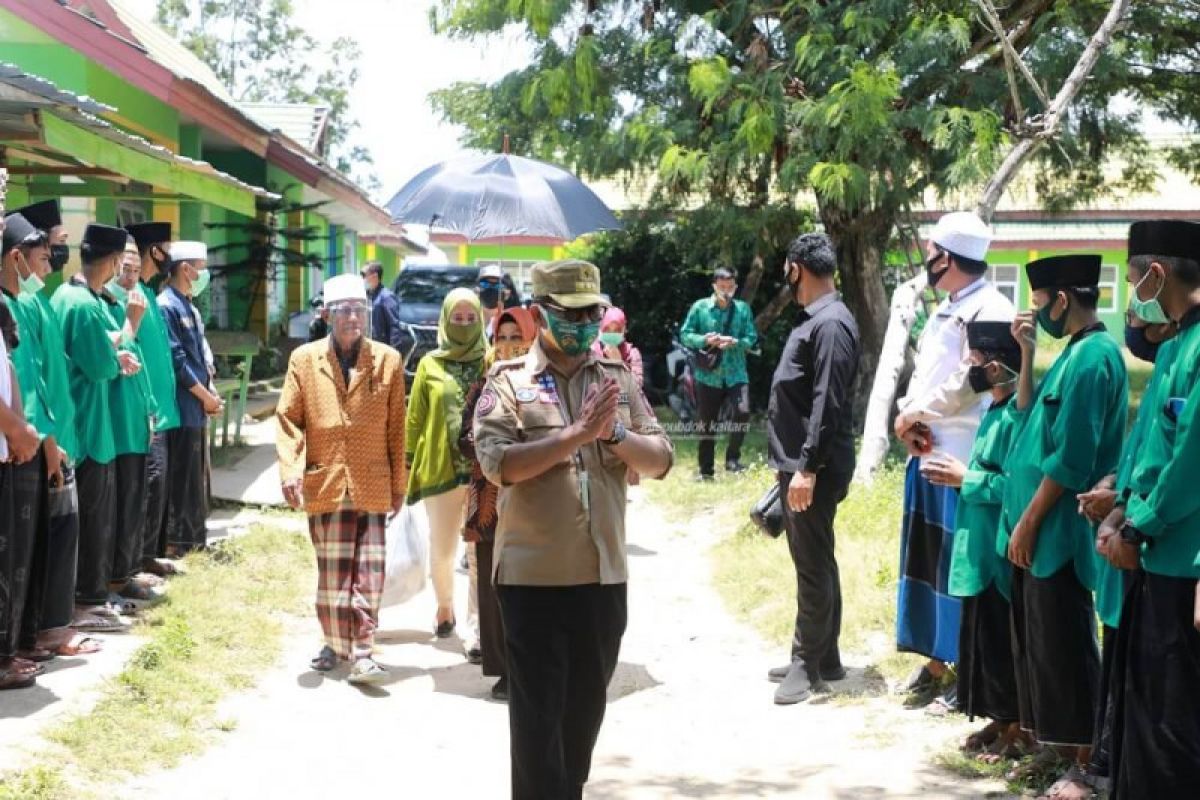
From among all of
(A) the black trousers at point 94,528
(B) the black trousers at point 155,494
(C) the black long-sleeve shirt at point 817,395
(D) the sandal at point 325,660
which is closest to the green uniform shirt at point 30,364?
(A) the black trousers at point 94,528

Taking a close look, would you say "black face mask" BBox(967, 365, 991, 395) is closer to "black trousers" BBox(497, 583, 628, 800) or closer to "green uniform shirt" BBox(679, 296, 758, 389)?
"black trousers" BBox(497, 583, 628, 800)

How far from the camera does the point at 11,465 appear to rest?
20.0 ft

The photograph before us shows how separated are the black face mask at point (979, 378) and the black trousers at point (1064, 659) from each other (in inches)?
34.4

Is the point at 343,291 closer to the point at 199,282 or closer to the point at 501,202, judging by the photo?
the point at 199,282

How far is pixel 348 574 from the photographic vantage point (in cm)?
696

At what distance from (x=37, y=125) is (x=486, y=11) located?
933cm

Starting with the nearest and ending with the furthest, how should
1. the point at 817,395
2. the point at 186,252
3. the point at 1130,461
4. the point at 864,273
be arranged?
the point at 1130,461 < the point at 817,395 < the point at 186,252 < the point at 864,273

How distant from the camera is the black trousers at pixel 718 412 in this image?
524 inches

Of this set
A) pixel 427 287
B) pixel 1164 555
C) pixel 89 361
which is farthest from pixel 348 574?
pixel 427 287

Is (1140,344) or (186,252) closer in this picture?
(1140,344)

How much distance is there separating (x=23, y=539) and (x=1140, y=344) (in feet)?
15.5

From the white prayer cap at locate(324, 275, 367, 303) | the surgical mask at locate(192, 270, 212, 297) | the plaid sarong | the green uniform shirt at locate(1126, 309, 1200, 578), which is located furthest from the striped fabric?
the surgical mask at locate(192, 270, 212, 297)

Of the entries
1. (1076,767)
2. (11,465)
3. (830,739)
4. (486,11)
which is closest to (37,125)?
(11,465)

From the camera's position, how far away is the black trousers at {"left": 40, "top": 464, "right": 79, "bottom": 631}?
6.54 m
